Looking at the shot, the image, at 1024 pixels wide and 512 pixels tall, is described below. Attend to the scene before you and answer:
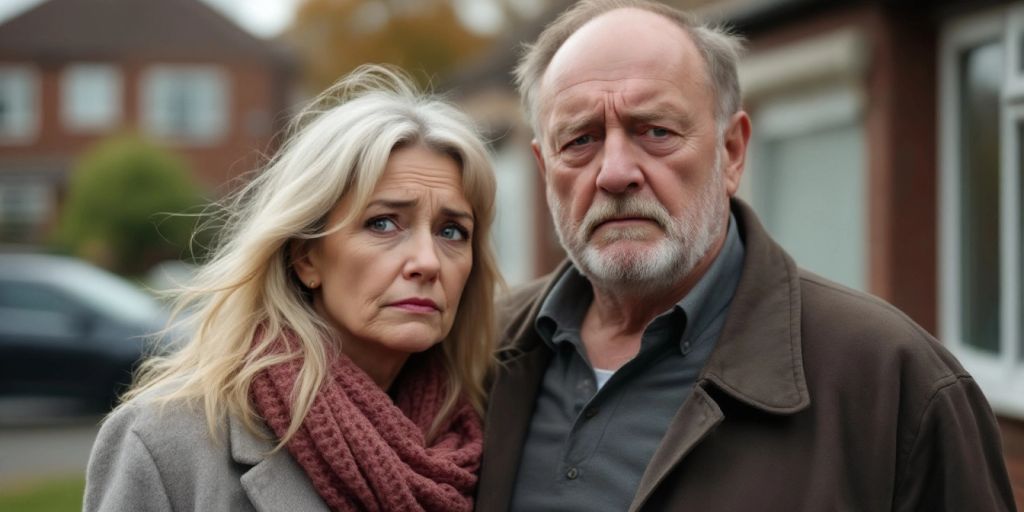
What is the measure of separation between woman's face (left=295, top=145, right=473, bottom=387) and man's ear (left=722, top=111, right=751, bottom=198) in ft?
2.37

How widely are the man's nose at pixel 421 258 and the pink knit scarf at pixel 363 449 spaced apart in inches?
11.3

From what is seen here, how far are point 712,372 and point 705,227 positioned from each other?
1.45 feet

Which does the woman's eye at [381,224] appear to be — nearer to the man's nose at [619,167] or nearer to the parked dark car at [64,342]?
the man's nose at [619,167]

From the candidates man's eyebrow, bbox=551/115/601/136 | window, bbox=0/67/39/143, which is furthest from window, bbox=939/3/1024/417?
window, bbox=0/67/39/143

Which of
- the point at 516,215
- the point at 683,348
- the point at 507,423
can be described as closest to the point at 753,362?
the point at 683,348

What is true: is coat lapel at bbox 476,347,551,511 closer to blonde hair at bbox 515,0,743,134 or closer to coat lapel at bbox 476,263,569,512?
coat lapel at bbox 476,263,569,512

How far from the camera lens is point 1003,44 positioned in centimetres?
556

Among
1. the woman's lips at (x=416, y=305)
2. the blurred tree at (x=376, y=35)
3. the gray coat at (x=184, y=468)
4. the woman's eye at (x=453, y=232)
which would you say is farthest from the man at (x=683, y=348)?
the blurred tree at (x=376, y=35)

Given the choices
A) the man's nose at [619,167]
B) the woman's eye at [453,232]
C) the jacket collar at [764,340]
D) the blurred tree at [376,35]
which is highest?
the blurred tree at [376,35]

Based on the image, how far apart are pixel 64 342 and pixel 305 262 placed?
928 cm

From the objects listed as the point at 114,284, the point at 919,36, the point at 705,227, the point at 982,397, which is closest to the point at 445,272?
the point at 705,227

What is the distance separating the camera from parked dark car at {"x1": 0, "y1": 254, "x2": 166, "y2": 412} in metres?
11.4

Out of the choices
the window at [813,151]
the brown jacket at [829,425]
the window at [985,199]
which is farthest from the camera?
the window at [813,151]

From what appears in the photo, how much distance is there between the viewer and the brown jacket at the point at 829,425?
8.27ft
